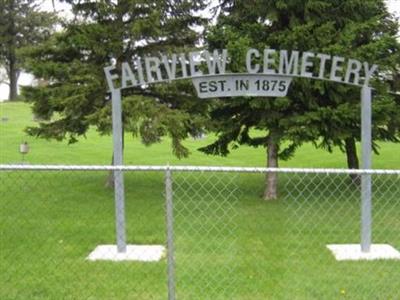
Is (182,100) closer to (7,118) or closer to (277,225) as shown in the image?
(277,225)

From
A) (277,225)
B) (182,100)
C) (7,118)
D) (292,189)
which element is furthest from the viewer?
(7,118)

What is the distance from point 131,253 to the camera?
7.07m

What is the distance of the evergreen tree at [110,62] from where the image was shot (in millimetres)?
11180

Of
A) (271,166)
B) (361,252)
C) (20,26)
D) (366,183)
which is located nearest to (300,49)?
(271,166)

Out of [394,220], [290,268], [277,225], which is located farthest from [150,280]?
[394,220]

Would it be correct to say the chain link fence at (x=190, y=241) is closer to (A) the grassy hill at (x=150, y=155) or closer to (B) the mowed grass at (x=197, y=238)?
(B) the mowed grass at (x=197, y=238)

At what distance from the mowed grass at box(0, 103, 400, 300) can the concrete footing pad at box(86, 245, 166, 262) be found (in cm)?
19

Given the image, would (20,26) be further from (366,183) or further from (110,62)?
(366,183)

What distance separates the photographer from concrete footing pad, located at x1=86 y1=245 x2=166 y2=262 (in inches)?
271

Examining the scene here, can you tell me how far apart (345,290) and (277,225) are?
3463mm

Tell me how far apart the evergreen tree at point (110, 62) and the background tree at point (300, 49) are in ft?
2.63

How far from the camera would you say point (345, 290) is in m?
5.66

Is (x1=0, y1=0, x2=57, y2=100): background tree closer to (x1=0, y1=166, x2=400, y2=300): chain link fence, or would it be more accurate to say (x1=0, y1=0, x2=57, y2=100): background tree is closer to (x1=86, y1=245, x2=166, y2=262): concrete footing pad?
(x1=0, y1=166, x2=400, y2=300): chain link fence

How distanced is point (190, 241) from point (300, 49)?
15.9 feet
